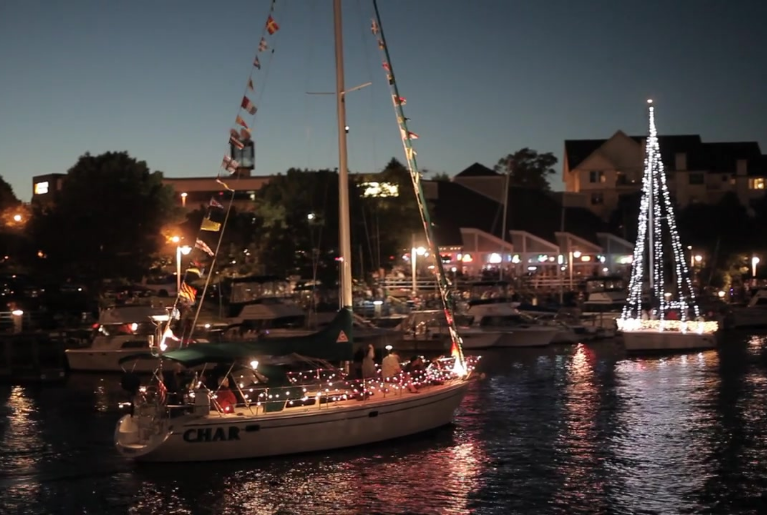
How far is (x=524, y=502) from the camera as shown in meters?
22.3

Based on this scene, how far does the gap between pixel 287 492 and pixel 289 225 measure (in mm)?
47552

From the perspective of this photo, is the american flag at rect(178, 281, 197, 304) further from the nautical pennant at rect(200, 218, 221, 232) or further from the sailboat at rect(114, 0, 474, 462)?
the sailboat at rect(114, 0, 474, 462)

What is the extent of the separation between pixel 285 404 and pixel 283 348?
6.52 feet

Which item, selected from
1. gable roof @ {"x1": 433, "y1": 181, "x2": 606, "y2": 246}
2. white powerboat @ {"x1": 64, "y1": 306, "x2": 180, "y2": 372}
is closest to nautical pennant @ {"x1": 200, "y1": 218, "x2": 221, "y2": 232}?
white powerboat @ {"x1": 64, "y1": 306, "x2": 180, "y2": 372}

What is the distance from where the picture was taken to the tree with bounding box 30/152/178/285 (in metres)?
64.0

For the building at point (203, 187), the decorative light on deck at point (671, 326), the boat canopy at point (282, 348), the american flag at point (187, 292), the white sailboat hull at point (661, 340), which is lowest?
the white sailboat hull at point (661, 340)

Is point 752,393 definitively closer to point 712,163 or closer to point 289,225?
point 289,225

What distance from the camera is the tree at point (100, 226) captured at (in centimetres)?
6400

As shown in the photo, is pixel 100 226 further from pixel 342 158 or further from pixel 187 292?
pixel 342 158

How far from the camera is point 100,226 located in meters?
64.5

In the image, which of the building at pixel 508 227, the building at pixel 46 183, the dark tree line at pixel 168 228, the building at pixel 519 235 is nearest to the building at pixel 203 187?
the building at pixel 508 227

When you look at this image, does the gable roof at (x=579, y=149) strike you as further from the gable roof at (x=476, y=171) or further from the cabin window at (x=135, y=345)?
the cabin window at (x=135, y=345)

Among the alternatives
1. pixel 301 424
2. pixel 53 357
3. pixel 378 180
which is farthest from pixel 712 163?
pixel 301 424

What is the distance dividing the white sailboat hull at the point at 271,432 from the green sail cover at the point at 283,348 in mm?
1596
